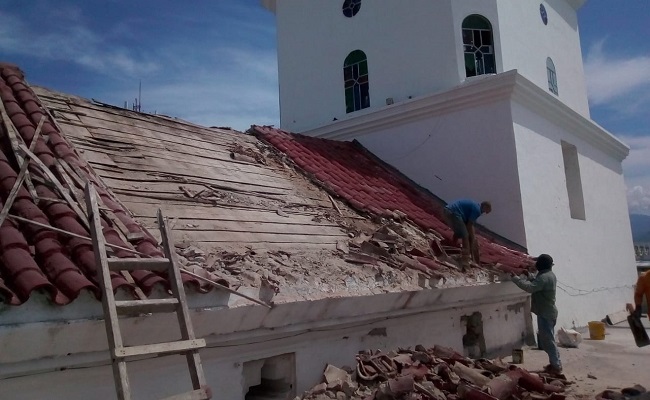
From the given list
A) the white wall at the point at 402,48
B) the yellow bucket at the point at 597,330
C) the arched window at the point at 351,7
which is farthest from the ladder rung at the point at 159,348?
the arched window at the point at 351,7

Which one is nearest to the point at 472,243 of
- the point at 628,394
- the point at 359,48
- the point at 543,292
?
the point at 543,292

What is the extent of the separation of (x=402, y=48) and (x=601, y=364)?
23.3ft

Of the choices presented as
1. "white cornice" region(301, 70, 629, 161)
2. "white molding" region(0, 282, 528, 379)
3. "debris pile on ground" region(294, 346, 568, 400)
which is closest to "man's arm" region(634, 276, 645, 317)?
"debris pile on ground" region(294, 346, 568, 400)

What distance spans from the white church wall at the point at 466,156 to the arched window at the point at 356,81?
1.10m

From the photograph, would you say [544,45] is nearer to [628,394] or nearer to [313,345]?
[628,394]

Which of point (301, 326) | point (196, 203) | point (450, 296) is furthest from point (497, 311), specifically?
point (196, 203)

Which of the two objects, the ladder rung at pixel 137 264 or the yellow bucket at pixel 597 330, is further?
the yellow bucket at pixel 597 330

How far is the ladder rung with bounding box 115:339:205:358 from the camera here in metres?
2.88

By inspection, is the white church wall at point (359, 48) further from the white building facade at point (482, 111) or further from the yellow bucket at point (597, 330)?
the yellow bucket at point (597, 330)

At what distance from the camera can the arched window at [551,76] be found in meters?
12.6

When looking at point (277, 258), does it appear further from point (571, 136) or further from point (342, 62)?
point (571, 136)

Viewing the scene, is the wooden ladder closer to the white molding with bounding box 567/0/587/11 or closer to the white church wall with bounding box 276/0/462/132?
the white church wall with bounding box 276/0/462/132

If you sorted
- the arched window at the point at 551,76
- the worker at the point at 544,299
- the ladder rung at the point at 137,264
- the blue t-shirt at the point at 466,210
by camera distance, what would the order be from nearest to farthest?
the ladder rung at the point at 137,264
the worker at the point at 544,299
the blue t-shirt at the point at 466,210
the arched window at the point at 551,76

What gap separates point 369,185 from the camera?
9.41m
